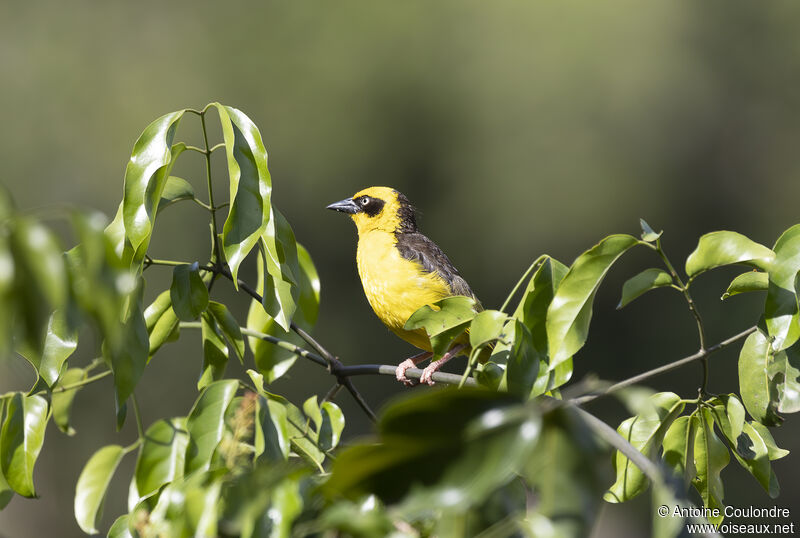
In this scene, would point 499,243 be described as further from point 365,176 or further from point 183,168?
point 183,168

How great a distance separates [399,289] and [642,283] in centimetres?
228

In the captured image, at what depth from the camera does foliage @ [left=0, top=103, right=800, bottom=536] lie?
3.06 ft

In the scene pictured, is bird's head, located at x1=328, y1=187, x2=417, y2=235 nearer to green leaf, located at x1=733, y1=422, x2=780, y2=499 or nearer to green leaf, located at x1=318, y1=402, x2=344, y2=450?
green leaf, located at x1=318, y1=402, x2=344, y2=450

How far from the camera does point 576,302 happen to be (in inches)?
61.6

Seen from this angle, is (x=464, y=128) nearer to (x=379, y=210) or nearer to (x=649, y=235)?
(x=379, y=210)

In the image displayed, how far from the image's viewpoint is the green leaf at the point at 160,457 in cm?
197

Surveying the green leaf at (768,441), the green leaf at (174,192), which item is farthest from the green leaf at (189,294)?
the green leaf at (768,441)

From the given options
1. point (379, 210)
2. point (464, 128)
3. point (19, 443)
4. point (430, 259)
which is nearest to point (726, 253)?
point (19, 443)

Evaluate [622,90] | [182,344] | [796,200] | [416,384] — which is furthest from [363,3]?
[416,384]

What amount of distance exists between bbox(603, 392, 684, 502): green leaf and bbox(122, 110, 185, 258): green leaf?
111 centimetres

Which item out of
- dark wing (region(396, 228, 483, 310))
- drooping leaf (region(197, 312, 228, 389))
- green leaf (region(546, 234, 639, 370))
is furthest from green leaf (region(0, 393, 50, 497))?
dark wing (region(396, 228, 483, 310))

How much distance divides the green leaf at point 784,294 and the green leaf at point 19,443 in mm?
1566

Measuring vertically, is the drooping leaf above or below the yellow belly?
above

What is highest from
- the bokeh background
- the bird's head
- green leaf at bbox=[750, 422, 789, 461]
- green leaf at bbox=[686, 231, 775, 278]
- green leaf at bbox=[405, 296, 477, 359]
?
green leaf at bbox=[686, 231, 775, 278]
